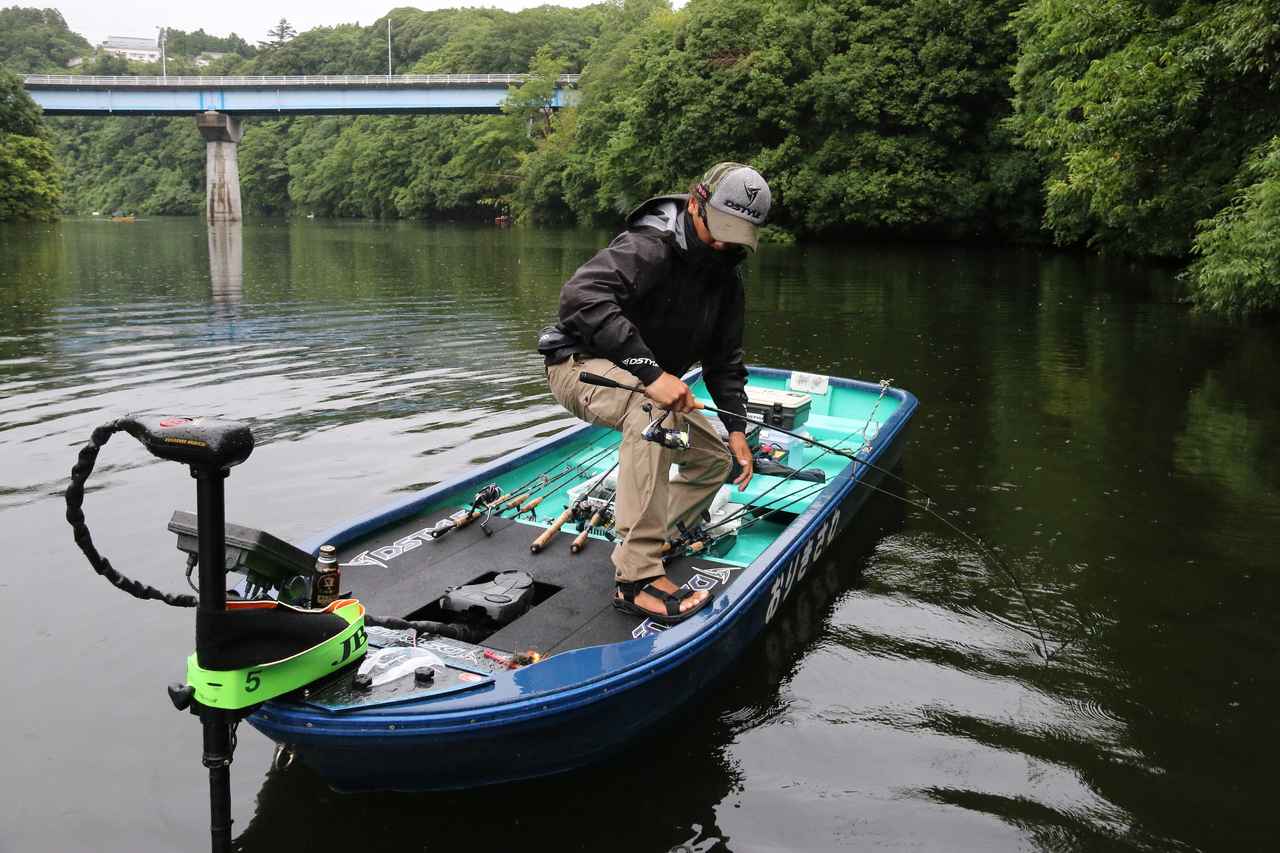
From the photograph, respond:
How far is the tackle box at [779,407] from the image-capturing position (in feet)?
29.7

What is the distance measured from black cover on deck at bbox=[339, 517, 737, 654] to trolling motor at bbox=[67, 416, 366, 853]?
1223mm

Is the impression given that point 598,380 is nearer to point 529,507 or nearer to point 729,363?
point 729,363

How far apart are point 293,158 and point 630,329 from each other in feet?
383

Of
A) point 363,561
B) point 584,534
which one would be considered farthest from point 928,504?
point 363,561

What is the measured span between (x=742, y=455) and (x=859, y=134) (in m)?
41.7

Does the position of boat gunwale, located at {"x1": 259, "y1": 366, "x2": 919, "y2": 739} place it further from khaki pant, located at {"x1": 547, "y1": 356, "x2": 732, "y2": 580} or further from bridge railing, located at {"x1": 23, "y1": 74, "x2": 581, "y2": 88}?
bridge railing, located at {"x1": 23, "y1": 74, "x2": 581, "y2": 88}

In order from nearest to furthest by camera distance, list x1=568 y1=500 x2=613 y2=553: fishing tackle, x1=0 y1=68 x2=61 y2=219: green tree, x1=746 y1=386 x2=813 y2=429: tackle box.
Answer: x1=568 y1=500 x2=613 y2=553: fishing tackle, x1=746 y1=386 x2=813 y2=429: tackle box, x1=0 y1=68 x2=61 y2=219: green tree

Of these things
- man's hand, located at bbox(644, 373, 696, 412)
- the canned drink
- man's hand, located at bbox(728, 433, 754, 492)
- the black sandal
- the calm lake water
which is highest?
man's hand, located at bbox(644, 373, 696, 412)

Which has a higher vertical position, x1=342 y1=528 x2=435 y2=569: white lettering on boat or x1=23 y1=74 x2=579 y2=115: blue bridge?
x1=23 y1=74 x2=579 y2=115: blue bridge

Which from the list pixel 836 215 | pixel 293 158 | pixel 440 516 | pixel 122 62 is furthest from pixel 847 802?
pixel 122 62

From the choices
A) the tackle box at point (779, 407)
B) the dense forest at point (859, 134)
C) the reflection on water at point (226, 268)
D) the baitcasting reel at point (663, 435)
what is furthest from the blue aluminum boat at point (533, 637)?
the reflection on water at point (226, 268)

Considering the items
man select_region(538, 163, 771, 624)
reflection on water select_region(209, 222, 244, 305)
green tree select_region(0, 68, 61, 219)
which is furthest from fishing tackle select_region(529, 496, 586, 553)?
green tree select_region(0, 68, 61, 219)

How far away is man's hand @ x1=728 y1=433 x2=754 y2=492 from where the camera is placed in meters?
5.98

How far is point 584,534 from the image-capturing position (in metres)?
6.31
